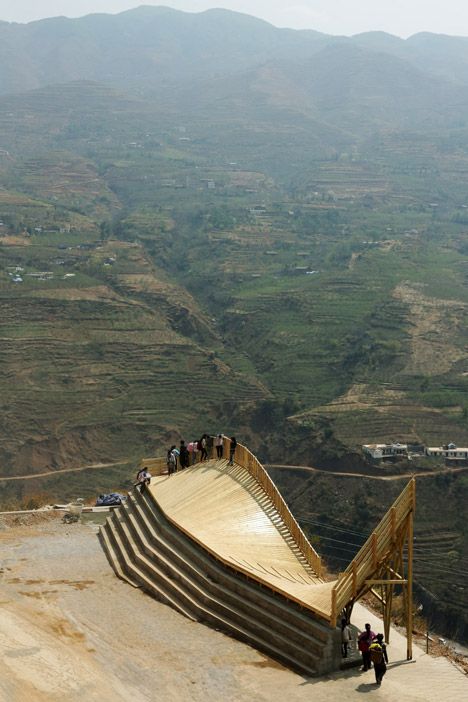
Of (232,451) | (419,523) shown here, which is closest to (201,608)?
(232,451)

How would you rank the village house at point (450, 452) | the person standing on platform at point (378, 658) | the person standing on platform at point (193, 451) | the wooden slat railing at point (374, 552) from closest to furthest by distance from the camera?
the person standing on platform at point (378, 658) < the wooden slat railing at point (374, 552) < the person standing on platform at point (193, 451) < the village house at point (450, 452)

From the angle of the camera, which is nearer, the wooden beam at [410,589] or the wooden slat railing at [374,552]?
the wooden slat railing at [374,552]

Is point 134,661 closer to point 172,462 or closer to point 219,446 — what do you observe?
point 219,446

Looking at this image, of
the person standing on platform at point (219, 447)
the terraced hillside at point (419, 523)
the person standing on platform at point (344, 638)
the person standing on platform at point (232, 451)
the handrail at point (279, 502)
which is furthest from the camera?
the terraced hillside at point (419, 523)

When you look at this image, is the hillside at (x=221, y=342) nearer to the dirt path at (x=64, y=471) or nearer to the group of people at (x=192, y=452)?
the dirt path at (x=64, y=471)

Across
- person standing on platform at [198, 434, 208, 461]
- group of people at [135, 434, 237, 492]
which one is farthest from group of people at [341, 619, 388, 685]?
person standing on platform at [198, 434, 208, 461]

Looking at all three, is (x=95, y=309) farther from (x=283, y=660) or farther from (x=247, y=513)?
(x=283, y=660)

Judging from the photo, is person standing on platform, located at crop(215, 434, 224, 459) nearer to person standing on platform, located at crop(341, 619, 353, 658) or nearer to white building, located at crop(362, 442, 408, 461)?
person standing on platform, located at crop(341, 619, 353, 658)

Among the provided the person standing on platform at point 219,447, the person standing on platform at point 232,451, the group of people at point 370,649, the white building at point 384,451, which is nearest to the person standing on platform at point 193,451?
the person standing on platform at point 219,447
